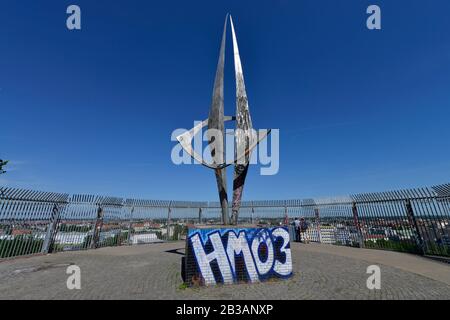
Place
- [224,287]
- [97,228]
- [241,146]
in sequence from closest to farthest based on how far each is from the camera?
[224,287] → [241,146] → [97,228]

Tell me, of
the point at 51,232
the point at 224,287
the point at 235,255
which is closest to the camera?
the point at 224,287

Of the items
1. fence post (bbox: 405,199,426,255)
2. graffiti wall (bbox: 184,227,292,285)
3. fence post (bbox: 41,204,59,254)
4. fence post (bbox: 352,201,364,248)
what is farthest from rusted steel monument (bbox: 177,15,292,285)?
fence post (bbox: 41,204,59,254)

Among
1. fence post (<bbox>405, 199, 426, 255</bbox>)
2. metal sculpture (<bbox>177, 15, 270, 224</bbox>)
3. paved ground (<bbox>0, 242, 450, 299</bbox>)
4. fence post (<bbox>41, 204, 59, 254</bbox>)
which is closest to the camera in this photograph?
paved ground (<bbox>0, 242, 450, 299</bbox>)

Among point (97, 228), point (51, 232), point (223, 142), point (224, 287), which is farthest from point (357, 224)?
point (51, 232)

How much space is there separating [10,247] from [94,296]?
867 cm

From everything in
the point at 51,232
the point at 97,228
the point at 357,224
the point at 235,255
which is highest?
the point at 357,224

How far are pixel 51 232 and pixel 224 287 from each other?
1164 cm

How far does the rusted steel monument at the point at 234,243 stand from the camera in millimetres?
6965

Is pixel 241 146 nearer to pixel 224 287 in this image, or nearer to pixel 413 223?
pixel 224 287

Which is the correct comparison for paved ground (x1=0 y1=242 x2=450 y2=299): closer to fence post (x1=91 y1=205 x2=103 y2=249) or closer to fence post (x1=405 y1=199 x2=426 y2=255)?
fence post (x1=405 y1=199 x2=426 y2=255)

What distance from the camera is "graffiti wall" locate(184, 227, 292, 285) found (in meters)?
6.91

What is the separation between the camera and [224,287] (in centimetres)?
669

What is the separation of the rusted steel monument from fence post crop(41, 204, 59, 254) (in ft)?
30.7
